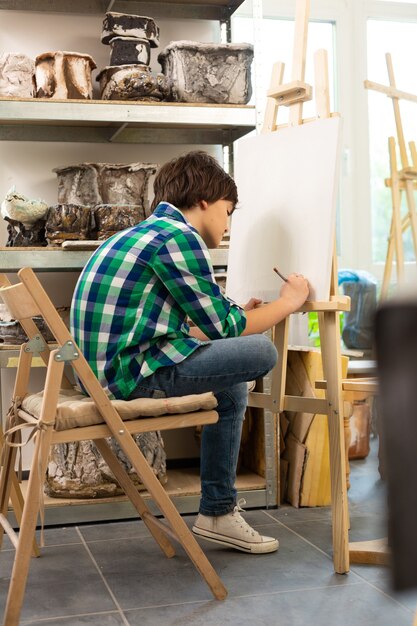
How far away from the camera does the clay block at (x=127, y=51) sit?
2.93 m

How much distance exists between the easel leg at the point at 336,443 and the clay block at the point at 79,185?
3.63 feet

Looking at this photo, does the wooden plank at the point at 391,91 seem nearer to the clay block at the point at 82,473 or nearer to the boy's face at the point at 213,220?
the boy's face at the point at 213,220

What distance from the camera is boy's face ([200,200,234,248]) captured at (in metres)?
2.35

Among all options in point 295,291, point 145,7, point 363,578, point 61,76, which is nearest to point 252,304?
point 295,291

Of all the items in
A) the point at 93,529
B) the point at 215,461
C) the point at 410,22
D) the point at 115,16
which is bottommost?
the point at 93,529

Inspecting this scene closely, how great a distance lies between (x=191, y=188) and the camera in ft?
7.58

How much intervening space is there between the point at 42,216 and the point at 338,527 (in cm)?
138

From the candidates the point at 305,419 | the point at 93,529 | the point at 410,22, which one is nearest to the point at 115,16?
the point at 305,419

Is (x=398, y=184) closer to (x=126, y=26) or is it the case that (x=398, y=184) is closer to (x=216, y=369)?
(x=126, y=26)

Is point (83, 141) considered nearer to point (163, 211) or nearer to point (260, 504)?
point (163, 211)

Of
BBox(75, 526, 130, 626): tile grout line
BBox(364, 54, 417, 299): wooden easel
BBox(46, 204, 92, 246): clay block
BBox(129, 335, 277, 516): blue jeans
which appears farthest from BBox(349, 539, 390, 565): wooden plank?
BBox(364, 54, 417, 299): wooden easel

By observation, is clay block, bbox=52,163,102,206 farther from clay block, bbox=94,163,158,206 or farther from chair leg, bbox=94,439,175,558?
chair leg, bbox=94,439,175,558

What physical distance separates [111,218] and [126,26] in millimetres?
689

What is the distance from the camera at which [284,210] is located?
2.46m
